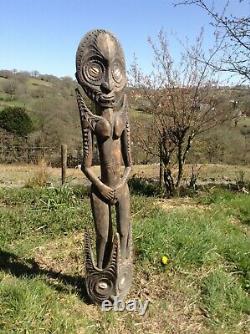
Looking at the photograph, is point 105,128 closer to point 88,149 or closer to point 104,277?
point 88,149

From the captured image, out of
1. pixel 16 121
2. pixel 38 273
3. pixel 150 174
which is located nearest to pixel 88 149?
pixel 38 273

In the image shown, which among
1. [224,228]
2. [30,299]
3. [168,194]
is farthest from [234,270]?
[168,194]

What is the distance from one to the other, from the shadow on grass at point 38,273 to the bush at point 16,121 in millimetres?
21046

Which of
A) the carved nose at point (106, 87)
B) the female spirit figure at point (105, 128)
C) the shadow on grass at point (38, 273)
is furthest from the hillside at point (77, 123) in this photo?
the carved nose at point (106, 87)

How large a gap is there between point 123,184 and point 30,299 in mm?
1280

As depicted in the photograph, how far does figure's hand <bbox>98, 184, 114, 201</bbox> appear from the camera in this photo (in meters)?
3.52

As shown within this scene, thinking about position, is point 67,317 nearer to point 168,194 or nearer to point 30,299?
point 30,299

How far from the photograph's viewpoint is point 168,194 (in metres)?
8.66

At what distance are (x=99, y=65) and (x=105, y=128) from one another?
1.79 feet

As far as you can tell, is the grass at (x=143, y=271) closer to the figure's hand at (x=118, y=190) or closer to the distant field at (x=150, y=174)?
the figure's hand at (x=118, y=190)

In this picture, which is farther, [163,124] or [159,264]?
[163,124]

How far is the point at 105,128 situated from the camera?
136 inches

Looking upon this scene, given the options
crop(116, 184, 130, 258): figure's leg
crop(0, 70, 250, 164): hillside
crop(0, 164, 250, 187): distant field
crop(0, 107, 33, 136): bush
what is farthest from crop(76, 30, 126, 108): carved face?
crop(0, 107, 33, 136): bush

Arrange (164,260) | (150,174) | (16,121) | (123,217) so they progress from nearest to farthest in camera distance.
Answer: (123,217), (164,260), (150,174), (16,121)
